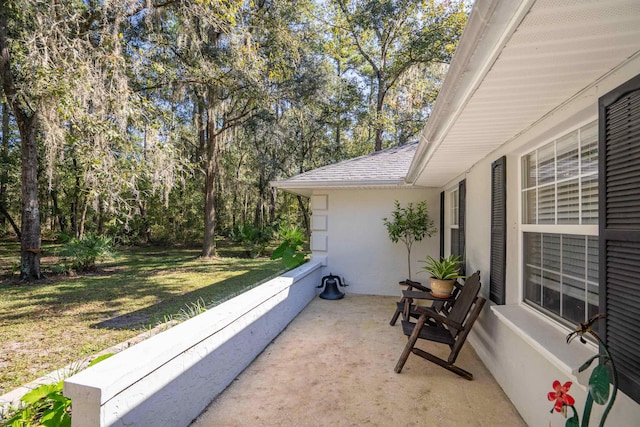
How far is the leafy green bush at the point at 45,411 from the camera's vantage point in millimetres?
1797

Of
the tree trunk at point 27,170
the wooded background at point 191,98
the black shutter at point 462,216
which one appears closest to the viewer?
the black shutter at point 462,216

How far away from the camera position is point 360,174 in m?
6.20

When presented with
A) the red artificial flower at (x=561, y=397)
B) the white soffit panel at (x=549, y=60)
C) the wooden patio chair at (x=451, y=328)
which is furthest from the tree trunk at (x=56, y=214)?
the red artificial flower at (x=561, y=397)

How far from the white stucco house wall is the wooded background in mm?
4411

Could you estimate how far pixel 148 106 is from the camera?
517 cm

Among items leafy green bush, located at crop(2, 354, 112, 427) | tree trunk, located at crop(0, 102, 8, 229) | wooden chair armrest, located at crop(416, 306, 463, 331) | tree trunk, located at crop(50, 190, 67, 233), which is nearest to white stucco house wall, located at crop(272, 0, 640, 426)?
wooden chair armrest, located at crop(416, 306, 463, 331)

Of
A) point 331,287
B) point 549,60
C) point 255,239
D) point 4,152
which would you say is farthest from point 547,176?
point 4,152

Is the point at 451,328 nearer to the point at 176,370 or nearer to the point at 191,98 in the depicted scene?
the point at 176,370

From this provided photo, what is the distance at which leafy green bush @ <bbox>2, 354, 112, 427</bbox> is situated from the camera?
180 centimetres

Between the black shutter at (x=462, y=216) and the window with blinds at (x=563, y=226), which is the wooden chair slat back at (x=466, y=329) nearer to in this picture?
the window with blinds at (x=563, y=226)

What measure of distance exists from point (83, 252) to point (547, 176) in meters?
11.0

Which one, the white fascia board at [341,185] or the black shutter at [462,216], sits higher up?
the white fascia board at [341,185]

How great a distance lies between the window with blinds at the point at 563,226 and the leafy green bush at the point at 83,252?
10.8 metres

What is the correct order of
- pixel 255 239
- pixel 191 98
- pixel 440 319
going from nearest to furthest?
pixel 440 319
pixel 191 98
pixel 255 239
